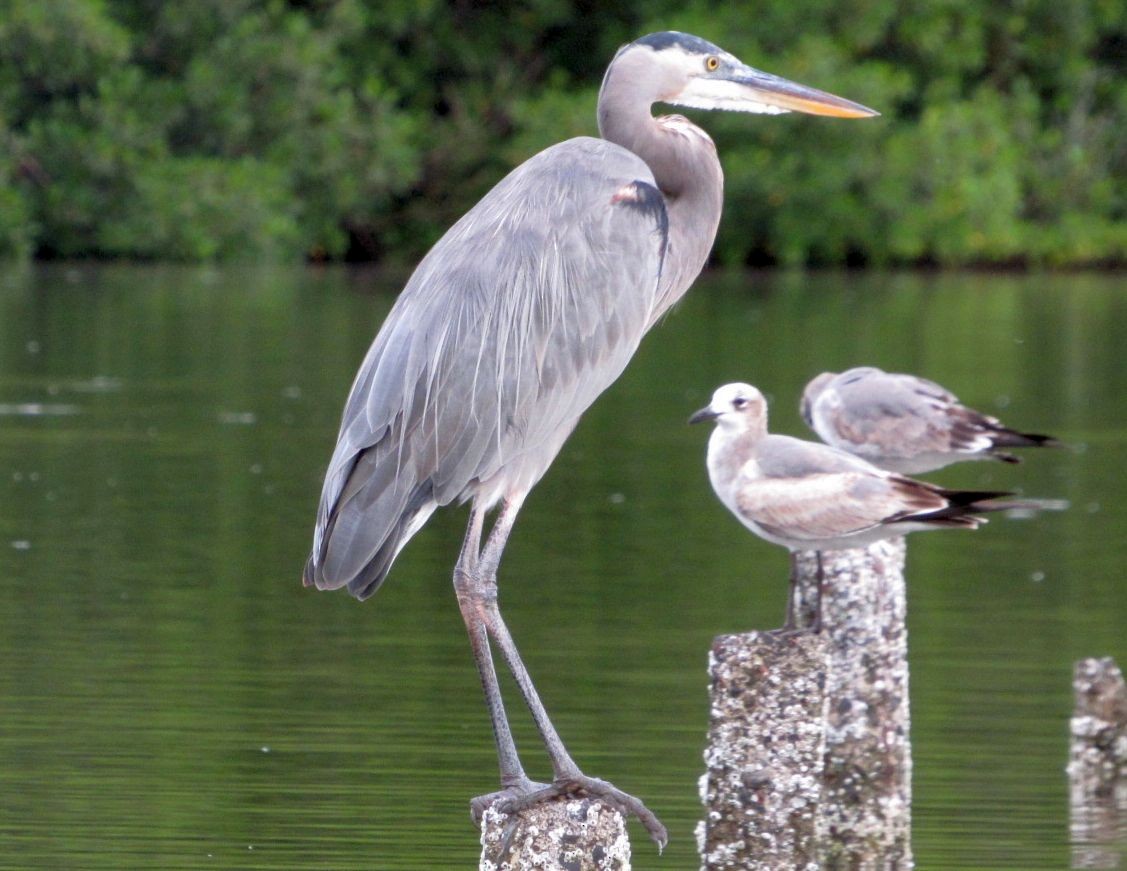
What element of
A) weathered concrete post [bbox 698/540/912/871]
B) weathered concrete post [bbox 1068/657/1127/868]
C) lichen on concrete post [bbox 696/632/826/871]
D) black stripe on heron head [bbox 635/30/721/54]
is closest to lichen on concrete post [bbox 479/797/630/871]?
lichen on concrete post [bbox 696/632/826/871]

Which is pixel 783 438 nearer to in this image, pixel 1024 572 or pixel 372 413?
pixel 372 413

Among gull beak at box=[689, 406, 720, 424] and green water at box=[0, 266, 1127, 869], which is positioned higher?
gull beak at box=[689, 406, 720, 424]

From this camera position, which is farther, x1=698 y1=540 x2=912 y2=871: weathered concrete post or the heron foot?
x1=698 y1=540 x2=912 y2=871: weathered concrete post

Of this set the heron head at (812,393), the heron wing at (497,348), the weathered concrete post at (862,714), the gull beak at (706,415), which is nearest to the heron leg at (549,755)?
the heron wing at (497,348)

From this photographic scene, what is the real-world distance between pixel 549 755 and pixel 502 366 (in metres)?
0.84

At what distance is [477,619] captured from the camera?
16.6 ft

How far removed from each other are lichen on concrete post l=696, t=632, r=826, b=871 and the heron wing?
0.63m

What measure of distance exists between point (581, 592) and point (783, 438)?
3.55 meters

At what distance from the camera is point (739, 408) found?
6059mm

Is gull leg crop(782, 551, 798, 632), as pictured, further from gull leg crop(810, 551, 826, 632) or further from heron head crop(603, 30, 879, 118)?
heron head crop(603, 30, 879, 118)

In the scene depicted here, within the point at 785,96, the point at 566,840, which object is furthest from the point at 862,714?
the point at 566,840

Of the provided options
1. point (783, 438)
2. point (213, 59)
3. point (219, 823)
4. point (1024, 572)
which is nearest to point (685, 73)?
point (783, 438)

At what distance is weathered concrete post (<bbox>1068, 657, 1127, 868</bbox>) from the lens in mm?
6422

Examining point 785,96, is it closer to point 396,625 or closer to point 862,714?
point 862,714
